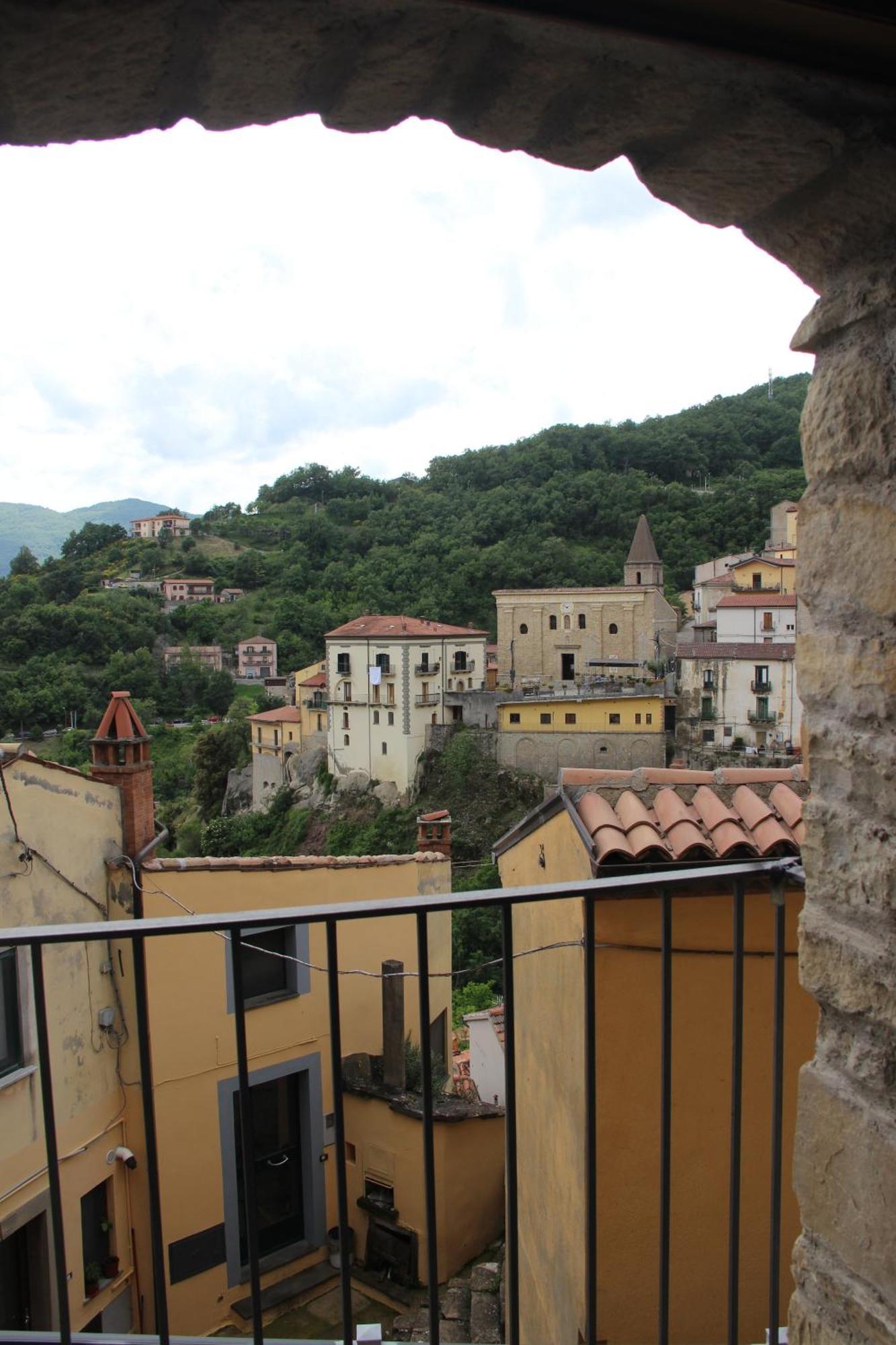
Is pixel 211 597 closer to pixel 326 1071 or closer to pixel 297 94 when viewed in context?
pixel 326 1071

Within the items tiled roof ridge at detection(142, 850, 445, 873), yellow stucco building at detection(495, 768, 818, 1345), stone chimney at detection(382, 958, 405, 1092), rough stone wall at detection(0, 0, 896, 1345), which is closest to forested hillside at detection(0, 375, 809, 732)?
tiled roof ridge at detection(142, 850, 445, 873)

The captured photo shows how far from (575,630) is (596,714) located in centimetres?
837

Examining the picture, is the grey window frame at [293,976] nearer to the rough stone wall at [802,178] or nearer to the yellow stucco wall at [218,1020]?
the yellow stucco wall at [218,1020]

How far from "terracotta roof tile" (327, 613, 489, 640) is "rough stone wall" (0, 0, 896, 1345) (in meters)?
29.7

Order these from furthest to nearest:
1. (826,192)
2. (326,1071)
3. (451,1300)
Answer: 1. (326,1071)
2. (451,1300)
3. (826,192)

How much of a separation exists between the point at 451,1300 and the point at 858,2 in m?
6.32

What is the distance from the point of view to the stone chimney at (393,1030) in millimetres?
7285

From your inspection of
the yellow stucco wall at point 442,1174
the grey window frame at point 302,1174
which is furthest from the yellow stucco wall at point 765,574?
the grey window frame at point 302,1174

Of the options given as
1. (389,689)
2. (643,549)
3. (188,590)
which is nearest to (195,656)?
(188,590)

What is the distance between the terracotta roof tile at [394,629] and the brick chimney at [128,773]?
23473mm

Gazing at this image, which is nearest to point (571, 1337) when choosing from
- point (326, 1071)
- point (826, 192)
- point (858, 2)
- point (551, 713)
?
point (826, 192)

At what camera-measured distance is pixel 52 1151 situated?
1.43 meters

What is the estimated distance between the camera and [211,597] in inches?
2126

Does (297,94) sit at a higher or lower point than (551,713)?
higher
